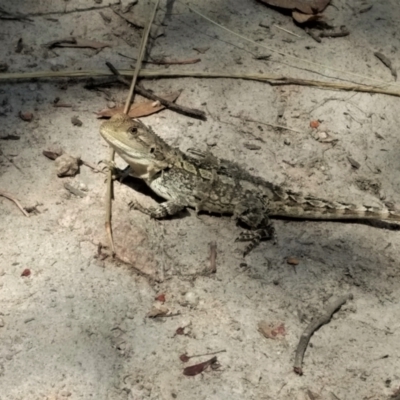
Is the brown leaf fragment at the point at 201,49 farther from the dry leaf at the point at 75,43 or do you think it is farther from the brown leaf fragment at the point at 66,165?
the brown leaf fragment at the point at 66,165

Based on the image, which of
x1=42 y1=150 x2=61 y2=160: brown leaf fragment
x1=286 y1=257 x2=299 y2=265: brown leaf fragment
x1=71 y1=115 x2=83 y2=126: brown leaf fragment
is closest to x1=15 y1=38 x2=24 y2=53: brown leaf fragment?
x1=71 y1=115 x2=83 y2=126: brown leaf fragment

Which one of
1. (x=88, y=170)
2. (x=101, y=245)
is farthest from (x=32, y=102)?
(x=101, y=245)

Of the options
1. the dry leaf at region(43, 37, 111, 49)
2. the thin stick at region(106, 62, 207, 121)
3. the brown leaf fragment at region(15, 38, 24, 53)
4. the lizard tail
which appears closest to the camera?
the lizard tail

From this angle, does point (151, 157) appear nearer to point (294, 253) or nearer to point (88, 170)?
point (88, 170)

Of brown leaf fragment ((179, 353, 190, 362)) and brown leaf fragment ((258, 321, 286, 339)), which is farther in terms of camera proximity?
brown leaf fragment ((258, 321, 286, 339))

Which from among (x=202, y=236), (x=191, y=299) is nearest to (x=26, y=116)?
(x=202, y=236)

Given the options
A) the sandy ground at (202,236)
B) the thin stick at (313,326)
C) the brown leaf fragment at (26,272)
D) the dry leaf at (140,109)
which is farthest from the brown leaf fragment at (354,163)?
the brown leaf fragment at (26,272)

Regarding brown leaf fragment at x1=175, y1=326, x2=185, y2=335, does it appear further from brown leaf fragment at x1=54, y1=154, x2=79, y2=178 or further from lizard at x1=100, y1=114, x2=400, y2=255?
brown leaf fragment at x1=54, y1=154, x2=79, y2=178
